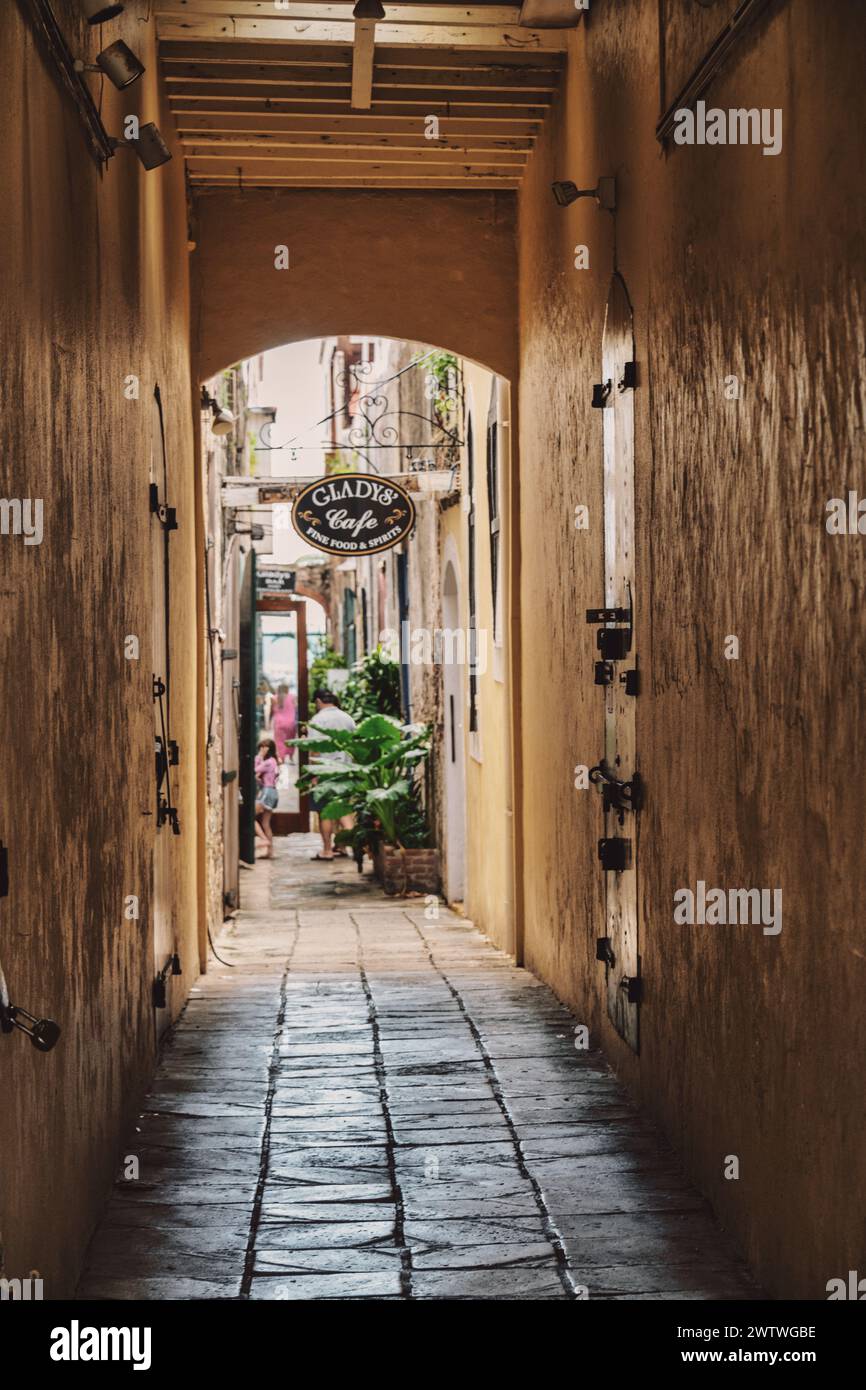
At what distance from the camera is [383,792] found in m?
14.7

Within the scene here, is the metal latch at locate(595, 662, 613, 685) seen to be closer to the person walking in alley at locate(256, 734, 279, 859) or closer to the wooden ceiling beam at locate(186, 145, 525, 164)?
the wooden ceiling beam at locate(186, 145, 525, 164)

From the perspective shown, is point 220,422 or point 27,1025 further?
point 220,422

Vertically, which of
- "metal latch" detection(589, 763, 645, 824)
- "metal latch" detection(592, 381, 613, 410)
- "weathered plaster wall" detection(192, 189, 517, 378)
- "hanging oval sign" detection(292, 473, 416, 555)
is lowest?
"metal latch" detection(589, 763, 645, 824)

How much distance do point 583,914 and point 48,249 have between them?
13.4 ft

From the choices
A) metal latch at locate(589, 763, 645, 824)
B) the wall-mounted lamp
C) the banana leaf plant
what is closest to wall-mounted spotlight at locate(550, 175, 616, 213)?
metal latch at locate(589, 763, 645, 824)

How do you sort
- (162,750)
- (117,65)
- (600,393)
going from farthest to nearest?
(162,750) < (600,393) < (117,65)

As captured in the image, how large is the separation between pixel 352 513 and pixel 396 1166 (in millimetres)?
7806

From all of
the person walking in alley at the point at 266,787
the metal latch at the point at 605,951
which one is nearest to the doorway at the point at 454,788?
the person walking in alley at the point at 266,787

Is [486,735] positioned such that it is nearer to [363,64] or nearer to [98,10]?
[363,64]

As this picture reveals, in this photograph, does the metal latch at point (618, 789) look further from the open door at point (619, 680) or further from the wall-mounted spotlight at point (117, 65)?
the wall-mounted spotlight at point (117, 65)

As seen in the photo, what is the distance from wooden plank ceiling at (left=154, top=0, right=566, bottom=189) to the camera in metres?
6.92

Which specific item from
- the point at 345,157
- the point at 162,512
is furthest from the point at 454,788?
the point at 162,512

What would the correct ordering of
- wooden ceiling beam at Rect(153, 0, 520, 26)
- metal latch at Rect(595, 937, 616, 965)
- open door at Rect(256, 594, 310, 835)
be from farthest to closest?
open door at Rect(256, 594, 310, 835) < wooden ceiling beam at Rect(153, 0, 520, 26) < metal latch at Rect(595, 937, 616, 965)

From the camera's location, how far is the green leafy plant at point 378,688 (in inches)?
678
